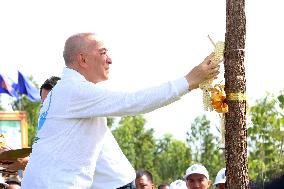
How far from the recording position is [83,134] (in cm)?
508

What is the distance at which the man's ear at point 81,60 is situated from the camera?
516 centimetres

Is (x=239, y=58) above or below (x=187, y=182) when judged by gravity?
above

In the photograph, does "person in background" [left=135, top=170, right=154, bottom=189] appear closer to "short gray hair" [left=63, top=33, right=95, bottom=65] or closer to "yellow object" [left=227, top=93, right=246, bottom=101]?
"yellow object" [left=227, top=93, right=246, bottom=101]

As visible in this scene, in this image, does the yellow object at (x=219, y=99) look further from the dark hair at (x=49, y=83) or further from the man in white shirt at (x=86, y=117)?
the dark hair at (x=49, y=83)

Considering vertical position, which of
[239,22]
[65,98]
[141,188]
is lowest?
[141,188]

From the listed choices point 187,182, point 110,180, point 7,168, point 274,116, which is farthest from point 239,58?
point 274,116

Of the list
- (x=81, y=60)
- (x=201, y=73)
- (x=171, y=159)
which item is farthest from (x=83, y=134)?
(x=171, y=159)

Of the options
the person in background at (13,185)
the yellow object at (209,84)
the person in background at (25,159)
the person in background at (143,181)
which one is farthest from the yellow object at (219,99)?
the person in background at (13,185)

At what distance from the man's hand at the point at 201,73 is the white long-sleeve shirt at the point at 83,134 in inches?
1.9

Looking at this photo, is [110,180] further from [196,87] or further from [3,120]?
[3,120]

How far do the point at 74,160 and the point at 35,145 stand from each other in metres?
0.33

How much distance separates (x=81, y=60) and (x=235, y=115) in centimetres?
121

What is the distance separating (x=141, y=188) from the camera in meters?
9.93

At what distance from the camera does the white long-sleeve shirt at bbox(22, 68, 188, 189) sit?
4.89 m
